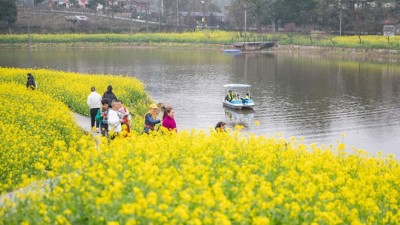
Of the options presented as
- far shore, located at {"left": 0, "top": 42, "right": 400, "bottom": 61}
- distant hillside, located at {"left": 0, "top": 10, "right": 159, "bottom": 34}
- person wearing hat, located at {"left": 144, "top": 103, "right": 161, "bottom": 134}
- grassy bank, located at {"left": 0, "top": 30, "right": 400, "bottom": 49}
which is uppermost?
distant hillside, located at {"left": 0, "top": 10, "right": 159, "bottom": 34}

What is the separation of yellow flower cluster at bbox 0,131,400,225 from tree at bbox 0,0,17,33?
92.8 metres

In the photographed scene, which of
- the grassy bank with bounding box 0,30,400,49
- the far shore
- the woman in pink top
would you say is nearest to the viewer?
the woman in pink top

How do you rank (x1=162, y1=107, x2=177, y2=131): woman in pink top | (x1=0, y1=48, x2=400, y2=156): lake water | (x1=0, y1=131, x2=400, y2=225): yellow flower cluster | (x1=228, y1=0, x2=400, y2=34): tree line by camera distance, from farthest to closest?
(x1=228, y1=0, x2=400, y2=34): tree line < (x1=0, y1=48, x2=400, y2=156): lake water < (x1=162, y1=107, x2=177, y2=131): woman in pink top < (x1=0, y1=131, x2=400, y2=225): yellow flower cluster

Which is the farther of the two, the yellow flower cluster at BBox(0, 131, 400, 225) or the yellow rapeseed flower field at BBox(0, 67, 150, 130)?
the yellow rapeseed flower field at BBox(0, 67, 150, 130)

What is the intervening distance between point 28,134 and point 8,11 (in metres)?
89.2

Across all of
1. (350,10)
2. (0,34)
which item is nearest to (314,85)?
(350,10)

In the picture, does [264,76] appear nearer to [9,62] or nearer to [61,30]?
[9,62]

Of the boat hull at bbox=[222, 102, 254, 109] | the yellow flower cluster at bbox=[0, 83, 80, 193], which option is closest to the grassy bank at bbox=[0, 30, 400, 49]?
the boat hull at bbox=[222, 102, 254, 109]

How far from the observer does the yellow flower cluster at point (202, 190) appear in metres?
7.80

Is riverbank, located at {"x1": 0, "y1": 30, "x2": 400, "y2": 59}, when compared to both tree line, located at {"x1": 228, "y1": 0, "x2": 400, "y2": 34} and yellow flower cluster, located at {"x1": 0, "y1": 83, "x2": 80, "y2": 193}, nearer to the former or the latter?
tree line, located at {"x1": 228, "y1": 0, "x2": 400, "y2": 34}

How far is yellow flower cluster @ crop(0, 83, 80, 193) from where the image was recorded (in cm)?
1384

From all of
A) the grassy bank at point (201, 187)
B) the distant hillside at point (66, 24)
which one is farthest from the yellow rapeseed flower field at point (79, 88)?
the distant hillside at point (66, 24)

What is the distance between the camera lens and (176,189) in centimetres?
866

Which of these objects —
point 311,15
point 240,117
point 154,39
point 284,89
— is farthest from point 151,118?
point 154,39
